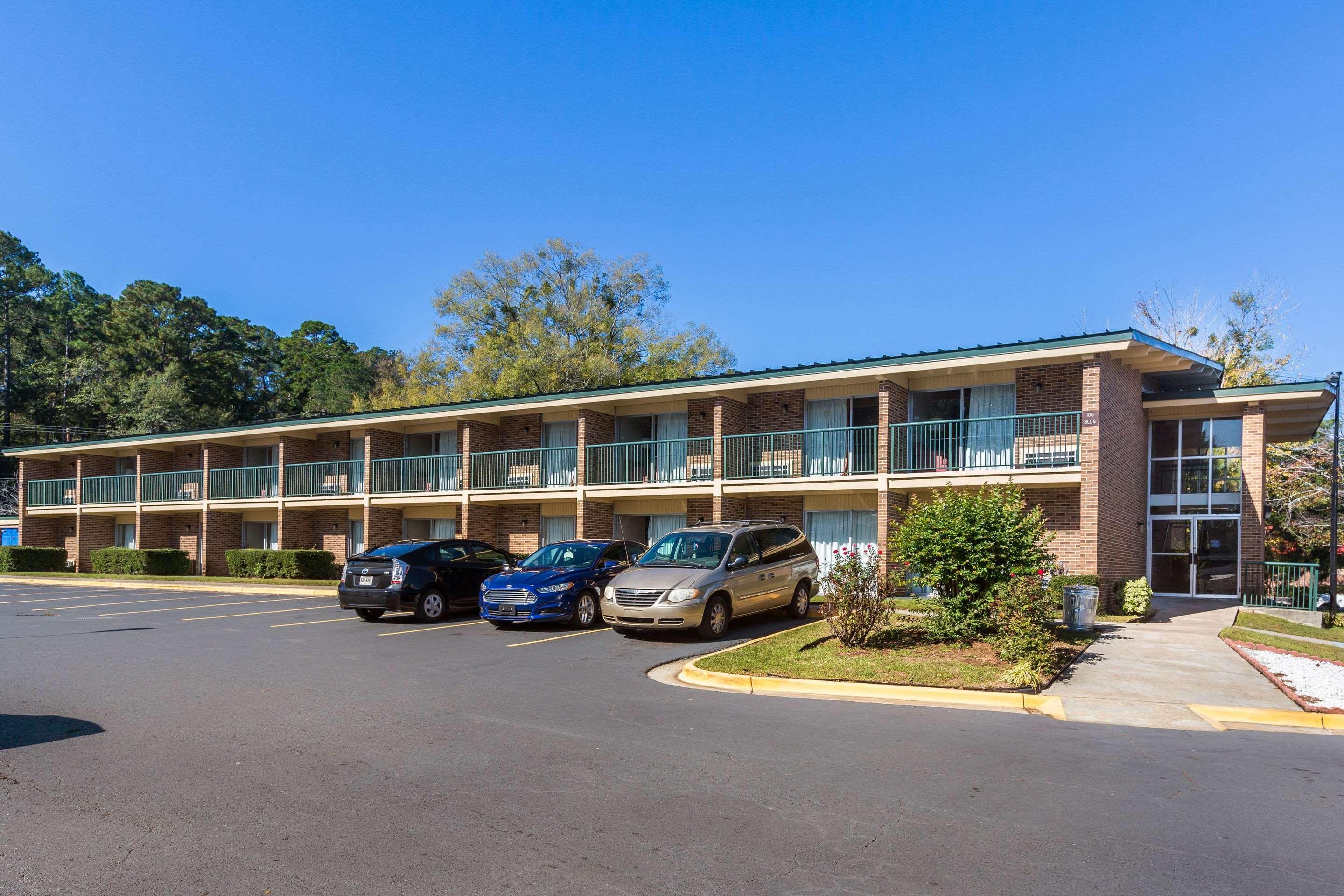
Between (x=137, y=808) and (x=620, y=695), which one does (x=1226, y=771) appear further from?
(x=137, y=808)

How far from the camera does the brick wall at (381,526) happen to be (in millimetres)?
29109

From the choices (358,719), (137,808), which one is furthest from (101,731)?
(137,808)

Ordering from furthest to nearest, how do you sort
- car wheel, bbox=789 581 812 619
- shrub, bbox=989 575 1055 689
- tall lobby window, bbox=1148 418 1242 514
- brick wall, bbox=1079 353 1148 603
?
tall lobby window, bbox=1148 418 1242 514
brick wall, bbox=1079 353 1148 603
car wheel, bbox=789 581 812 619
shrub, bbox=989 575 1055 689

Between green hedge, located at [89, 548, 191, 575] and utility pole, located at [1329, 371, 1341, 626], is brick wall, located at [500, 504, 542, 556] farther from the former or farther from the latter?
utility pole, located at [1329, 371, 1341, 626]

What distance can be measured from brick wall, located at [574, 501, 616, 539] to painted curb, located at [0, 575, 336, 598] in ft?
22.5

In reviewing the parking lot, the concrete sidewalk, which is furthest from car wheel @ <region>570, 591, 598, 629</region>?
the concrete sidewalk

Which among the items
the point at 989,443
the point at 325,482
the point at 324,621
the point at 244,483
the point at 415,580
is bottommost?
the point at 324,621

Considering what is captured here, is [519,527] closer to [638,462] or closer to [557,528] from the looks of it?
[557,528]

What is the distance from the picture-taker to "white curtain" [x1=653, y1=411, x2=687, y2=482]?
24.5 m

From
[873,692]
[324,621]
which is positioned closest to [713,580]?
[873,692]

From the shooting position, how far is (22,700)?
9.17m

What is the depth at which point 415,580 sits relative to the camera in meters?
16.5

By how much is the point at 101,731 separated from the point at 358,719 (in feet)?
7.02

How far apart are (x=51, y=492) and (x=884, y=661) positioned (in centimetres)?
4224
